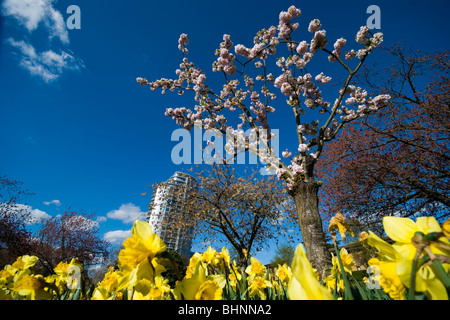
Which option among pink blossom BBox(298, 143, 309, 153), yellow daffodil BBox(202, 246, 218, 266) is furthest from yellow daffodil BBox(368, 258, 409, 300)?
pink blossom BBox(298, 143, 309, 153)

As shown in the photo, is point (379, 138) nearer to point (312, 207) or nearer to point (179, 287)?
point (312, 207)

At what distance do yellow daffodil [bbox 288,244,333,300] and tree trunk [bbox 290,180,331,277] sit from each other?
12.7 ft

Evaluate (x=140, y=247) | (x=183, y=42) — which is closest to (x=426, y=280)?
(x=140, y=247)

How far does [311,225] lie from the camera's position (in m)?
4.34

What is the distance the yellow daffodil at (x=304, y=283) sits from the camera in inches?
20.2

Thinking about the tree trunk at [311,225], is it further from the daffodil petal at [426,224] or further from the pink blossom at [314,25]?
the pink blossom at [314,25]

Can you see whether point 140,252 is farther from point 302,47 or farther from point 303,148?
point 302,47

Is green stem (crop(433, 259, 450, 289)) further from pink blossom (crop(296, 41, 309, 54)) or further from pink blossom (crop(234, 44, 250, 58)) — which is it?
pink blossom (crop(234, 44, 250, 58))

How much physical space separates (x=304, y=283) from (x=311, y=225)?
427 cm
